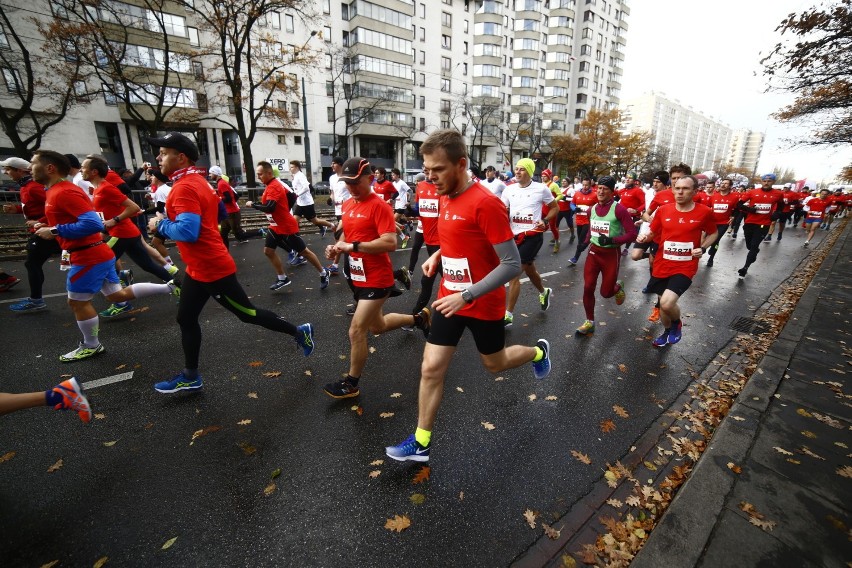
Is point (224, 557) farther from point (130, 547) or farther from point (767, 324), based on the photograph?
point (767, 324)

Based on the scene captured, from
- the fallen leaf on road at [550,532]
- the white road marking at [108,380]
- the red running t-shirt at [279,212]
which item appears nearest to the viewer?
the fallen leaf on road at [550,532]

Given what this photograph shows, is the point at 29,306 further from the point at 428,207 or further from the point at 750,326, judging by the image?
the point at 750,326

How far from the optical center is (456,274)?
8.52ft

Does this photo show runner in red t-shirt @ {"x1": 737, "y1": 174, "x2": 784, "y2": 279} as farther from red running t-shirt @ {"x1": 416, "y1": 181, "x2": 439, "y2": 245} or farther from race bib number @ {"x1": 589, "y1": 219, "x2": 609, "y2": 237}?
red running t-shirt @ {"x1": 416, "y1": 181, "x2": 439, "y2": 245}

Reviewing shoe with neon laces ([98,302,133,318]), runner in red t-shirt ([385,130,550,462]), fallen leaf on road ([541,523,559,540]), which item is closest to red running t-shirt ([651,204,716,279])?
runner in red t-shirt ([385,130,550,462])

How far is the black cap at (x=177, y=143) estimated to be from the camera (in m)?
3.13

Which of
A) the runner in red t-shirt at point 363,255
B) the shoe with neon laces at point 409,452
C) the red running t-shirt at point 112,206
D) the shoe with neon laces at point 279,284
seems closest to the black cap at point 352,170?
the runner in red t-shirt at point 363,255

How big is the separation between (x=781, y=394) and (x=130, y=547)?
555 centimetres

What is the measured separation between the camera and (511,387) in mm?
3930

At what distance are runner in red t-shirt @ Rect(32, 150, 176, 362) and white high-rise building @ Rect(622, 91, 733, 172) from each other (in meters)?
108

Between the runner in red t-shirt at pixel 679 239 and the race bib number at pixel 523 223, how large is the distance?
1.45 metres

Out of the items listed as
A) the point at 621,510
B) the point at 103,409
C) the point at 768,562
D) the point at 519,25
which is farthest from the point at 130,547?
the point at 519,25

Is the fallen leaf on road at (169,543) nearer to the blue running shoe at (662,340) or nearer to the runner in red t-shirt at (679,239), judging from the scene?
the runner in red t-shirt at (679,239)

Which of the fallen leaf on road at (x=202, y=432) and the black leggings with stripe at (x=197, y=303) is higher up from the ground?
the black leggings with stripe at (x=197, y=303)
